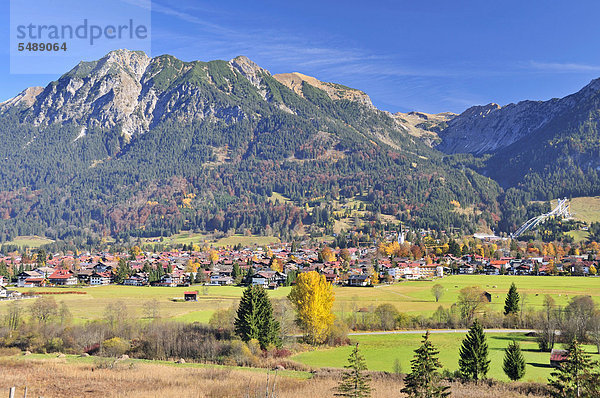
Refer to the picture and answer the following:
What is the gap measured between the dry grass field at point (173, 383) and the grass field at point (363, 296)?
78.3 ft

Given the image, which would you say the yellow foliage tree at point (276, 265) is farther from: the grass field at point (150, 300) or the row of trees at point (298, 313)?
the row of trees at point (298, 313)

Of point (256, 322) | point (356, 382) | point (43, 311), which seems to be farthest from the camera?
point (43, 311)

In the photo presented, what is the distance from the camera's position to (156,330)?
6594 centimetres

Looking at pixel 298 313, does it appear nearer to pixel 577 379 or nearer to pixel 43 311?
pixel 43 311

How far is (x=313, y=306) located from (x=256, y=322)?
912 cm

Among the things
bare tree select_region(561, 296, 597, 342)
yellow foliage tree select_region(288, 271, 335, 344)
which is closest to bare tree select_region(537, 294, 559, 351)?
bare tree select_region(561, 296, 597, 342)

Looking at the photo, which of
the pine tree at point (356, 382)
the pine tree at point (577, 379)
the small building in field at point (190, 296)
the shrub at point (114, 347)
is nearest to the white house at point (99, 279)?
the small building in field at point (190, 296)

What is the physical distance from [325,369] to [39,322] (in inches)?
1653

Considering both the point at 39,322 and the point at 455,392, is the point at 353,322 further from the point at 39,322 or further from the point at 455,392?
the point at 39,322

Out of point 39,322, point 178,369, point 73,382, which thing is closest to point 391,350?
point 178,369

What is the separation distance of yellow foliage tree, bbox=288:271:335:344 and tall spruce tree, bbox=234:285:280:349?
5.63m

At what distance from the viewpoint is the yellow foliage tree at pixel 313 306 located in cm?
6831

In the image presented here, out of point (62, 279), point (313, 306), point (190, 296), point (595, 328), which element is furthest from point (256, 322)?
point (62, 279)

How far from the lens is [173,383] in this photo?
154ft
